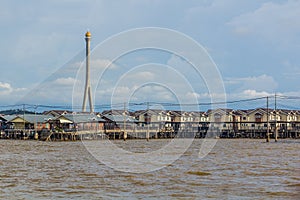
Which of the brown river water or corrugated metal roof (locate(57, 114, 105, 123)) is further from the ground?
corrugated metal roof (locate(57, 114, 105, 123))

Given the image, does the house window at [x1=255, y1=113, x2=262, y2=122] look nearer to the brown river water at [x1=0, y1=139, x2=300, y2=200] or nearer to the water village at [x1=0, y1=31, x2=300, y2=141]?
the water village at [x1=0, y1=31, x2=300, y2=141]

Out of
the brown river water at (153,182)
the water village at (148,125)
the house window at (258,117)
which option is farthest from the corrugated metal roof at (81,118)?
the brown river water at (153,182)

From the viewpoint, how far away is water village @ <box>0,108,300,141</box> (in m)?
45.6

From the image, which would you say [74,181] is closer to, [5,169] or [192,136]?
[5,169]

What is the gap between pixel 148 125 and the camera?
48531 mm

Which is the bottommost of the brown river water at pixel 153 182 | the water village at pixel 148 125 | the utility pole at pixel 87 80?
the brown river water at pixel 153 182

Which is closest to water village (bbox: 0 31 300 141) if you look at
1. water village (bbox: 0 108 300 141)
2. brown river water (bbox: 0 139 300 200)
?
water village (bbox: 0 108 300 141)

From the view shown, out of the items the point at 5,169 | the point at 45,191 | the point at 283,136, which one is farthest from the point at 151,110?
the point at 45,191

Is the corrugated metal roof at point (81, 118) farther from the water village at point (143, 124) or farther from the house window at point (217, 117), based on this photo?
the house window at point (217, 117)

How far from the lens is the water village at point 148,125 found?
45594 mm

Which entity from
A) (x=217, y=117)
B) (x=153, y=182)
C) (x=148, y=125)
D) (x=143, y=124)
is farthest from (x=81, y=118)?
(x=153, y=182)

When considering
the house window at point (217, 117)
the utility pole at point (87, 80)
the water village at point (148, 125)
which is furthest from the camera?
the house window at point (217, 117)

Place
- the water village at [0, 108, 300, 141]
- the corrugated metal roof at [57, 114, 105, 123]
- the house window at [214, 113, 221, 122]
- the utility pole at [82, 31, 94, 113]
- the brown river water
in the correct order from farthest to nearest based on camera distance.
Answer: the house window at [214, 113, 221, 122] → the utility pole at [82, 31, 94, 113] → the corrugated metal roof at [57, 114, 105, 123] → the water village at [0, 108, 300, 141] → the brown river water

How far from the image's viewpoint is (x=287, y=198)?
363 inches
